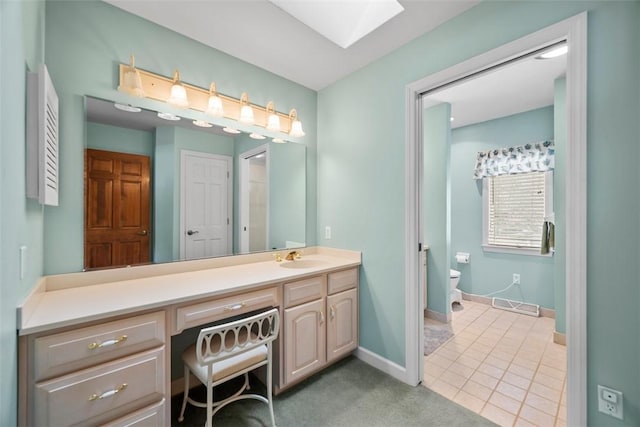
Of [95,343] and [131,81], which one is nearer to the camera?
[95,343]

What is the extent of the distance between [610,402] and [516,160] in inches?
116

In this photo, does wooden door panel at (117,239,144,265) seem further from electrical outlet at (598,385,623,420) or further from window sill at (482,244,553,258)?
window sill at (482,244,553,258)

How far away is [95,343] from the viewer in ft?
3.63

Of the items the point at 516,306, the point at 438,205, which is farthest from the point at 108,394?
the point at 516,306

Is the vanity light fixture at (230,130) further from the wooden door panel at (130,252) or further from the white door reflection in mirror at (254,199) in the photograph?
the wooden door panel at (130,252)

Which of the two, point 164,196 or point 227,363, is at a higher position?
point 164,196

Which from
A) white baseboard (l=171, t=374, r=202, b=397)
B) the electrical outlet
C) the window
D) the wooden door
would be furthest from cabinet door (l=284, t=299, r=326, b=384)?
the window

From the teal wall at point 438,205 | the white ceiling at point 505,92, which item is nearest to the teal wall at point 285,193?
the white ceiling at point 505,92

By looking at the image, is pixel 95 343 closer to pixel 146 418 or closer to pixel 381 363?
pixel 146 418

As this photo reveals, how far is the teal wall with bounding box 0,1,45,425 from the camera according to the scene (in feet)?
2.57

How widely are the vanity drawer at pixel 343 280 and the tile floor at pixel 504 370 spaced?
0.89 meters

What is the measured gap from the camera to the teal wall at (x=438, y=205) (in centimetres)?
315

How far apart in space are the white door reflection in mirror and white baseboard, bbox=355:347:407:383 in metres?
1.22

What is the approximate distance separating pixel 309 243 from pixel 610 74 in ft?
7.34
